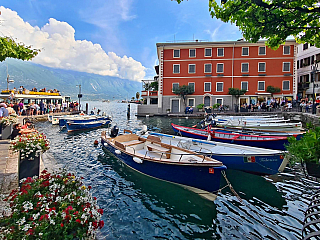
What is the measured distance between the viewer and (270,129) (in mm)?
16297

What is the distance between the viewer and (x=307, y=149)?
102 inches

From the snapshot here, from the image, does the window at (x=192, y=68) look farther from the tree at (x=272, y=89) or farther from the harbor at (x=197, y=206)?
the harbor at (x=197, y=206)

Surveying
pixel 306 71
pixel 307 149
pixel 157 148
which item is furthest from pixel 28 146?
pixel 306 71

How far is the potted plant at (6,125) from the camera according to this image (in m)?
9.79

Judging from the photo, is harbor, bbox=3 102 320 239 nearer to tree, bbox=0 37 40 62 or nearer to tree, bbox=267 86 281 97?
tree, bbox=0 37 40 62

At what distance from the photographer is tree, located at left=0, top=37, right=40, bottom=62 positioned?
5.56 meters

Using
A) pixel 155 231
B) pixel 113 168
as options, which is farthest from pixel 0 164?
pixel 155 231

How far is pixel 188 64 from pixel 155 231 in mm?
35362

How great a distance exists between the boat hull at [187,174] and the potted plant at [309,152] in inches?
170

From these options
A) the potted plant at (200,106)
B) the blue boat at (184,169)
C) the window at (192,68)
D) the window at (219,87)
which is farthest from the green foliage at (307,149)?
the window at (192,68)

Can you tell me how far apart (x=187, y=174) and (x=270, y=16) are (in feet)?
17.9

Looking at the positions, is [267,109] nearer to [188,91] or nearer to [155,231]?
[188,91]

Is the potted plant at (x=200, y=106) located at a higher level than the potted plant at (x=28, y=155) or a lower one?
higher

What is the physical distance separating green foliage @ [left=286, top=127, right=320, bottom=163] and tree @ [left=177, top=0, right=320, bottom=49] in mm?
2977
